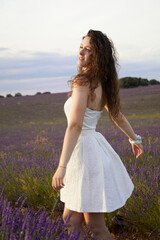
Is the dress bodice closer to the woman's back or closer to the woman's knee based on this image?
the woman's back

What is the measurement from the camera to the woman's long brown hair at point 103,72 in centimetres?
206

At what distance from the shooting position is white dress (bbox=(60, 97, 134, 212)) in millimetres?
1973

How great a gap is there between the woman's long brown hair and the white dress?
0.21 meters

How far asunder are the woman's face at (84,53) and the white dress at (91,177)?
0.33 m

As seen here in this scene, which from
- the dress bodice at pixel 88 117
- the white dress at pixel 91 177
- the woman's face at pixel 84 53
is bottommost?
the white dress at pixel 91 177

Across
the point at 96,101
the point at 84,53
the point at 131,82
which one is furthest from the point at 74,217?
the point at 131,82

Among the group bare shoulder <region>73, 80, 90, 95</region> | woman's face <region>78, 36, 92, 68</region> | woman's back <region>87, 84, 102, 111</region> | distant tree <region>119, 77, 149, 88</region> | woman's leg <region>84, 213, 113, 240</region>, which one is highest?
distant tree <region>119, 77, 149, 88</region>

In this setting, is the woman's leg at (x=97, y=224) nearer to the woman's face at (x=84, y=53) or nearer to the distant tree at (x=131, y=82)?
the woman's face at (x=84, y=53)

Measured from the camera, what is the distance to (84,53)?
2.19m

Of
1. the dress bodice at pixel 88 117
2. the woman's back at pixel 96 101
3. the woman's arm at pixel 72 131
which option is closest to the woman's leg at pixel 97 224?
the woman's arm at pixel 72 131

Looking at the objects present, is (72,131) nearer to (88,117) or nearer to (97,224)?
(88,117)

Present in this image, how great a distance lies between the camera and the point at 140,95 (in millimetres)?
26016

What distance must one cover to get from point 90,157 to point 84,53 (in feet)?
2.61

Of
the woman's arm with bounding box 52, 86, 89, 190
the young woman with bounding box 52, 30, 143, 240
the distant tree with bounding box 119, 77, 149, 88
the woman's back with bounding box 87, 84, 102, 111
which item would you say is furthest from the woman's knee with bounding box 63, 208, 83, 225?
the distant tree with bounding box 119, 77, 149, 88
